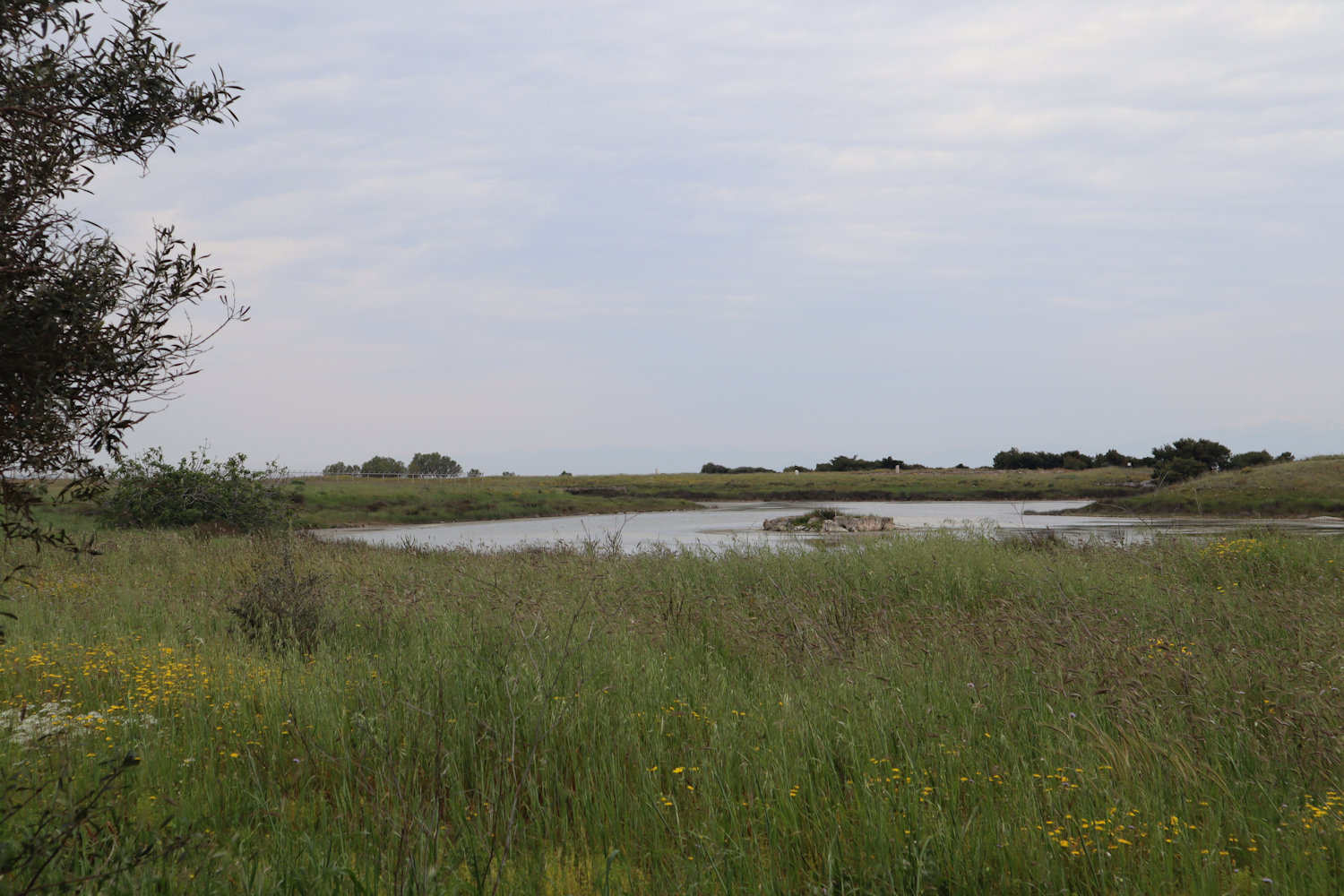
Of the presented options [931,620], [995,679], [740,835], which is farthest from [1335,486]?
[740,835]

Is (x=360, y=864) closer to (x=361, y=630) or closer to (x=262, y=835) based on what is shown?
(x=262, y=835)

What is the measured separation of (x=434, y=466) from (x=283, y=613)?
Result: 9865cm

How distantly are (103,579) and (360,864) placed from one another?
11.1 meters

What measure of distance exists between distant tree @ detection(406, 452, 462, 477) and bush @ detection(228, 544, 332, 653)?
92922 mm

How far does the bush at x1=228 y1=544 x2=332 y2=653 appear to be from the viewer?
7.45 meters

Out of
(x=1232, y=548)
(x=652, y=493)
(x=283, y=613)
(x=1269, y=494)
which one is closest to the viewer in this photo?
(x=283, y=613)

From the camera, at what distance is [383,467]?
98.0 m

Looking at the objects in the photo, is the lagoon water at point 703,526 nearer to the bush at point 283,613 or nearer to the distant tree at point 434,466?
the bush at point 283,613

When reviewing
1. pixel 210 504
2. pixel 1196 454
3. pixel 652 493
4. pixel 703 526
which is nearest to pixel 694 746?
pixel 210 504

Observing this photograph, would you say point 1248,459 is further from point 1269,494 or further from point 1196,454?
point 1269,494

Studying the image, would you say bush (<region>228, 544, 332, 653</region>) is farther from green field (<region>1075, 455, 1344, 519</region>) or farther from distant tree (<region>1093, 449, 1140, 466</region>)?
distant tree (<region>1093, 449, 1140, 466</region>)

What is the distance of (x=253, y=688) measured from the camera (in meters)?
5.38

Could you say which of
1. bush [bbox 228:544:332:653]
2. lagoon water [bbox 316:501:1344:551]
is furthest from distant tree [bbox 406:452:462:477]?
bush [bbox 228:544:332:653]

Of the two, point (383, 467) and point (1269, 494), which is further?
point (383, 467)
